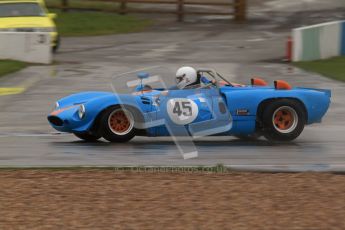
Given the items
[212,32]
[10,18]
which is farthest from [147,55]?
[212,32]

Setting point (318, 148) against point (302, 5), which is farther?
point (302, 5)

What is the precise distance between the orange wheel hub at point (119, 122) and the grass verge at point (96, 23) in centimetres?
2153

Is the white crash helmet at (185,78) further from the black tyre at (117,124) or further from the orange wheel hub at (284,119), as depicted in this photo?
the orange wheel hub at (284,119)

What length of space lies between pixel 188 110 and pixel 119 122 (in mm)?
933

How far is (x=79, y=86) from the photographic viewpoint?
1831cm

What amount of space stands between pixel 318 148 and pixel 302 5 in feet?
107

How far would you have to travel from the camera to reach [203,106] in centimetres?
1047

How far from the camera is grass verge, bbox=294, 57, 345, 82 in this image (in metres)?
20.6

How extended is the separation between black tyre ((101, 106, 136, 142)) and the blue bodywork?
0.10 metres

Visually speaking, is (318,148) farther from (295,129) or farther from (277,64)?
(277,64)

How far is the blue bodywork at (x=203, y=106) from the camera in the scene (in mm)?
10422

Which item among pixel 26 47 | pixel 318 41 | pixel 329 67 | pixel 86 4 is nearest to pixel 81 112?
pixel 26 47

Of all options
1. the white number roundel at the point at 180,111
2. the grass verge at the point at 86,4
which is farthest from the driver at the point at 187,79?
the grass verge at the point at 86,4

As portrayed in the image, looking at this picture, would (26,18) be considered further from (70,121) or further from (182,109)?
(182,109)
